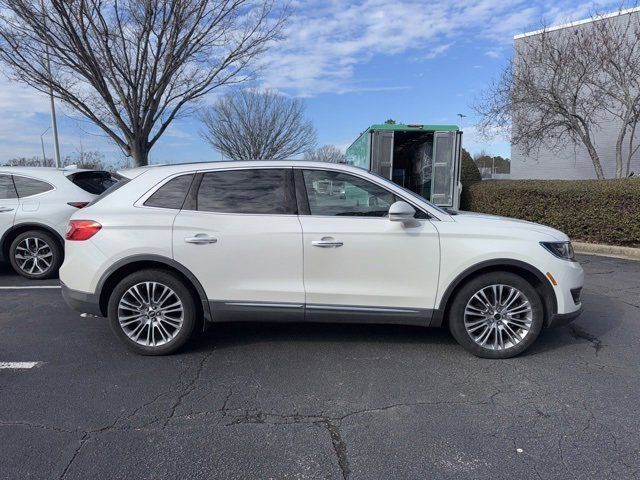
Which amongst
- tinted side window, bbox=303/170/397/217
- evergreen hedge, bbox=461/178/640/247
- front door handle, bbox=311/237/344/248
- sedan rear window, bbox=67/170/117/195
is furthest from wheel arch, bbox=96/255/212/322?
evergreen hedge, bbox=461/178/640/247

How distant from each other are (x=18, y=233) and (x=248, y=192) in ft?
16.1

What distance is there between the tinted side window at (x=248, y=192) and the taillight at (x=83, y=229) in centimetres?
92

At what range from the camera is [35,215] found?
699 cm

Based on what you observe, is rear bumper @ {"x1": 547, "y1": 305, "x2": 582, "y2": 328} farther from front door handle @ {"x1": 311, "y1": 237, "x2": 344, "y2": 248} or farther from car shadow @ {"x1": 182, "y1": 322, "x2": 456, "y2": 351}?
front door handle @ {"x1": 311, "y1": 237, "x2": 344, "y2": 248}

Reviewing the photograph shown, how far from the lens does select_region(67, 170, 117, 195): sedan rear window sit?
738cm

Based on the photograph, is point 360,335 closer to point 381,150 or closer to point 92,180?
point 92,180

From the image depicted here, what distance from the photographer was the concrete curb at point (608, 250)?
30.2ft

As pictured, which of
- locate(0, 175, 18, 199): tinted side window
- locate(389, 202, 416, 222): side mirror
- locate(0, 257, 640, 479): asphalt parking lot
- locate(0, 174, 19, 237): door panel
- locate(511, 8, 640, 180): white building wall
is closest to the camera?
locate(0, 257, 640, 479): asphalt parking lot

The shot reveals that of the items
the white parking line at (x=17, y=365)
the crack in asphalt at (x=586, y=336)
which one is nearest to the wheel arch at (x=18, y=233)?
the white parking line at (x=17, y=365)

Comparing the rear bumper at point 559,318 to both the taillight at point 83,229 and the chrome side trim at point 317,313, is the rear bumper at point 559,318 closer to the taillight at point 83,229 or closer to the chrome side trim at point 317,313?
the chrome side trim at point 317,313

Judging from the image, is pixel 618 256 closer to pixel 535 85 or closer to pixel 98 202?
pixel 535 85

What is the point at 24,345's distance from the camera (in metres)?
4.43

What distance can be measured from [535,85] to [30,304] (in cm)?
1470

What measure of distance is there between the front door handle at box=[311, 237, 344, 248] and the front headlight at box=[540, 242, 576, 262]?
5.72 ft
